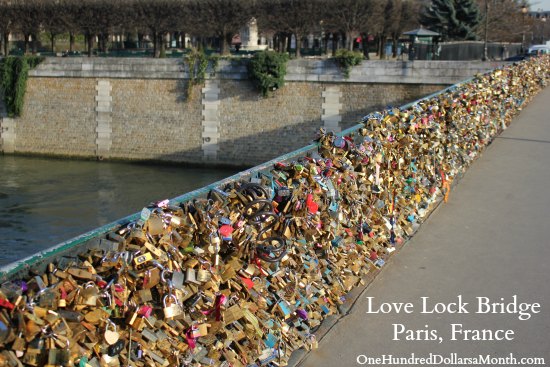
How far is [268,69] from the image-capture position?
69.4ft

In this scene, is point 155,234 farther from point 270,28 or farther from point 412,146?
point 270,28

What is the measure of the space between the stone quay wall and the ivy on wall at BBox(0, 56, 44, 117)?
24 cm

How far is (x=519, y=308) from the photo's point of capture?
4.57 meters

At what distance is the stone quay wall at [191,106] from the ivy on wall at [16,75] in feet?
0.78

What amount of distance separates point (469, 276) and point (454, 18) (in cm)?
3170

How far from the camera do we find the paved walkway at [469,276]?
405 centimetres

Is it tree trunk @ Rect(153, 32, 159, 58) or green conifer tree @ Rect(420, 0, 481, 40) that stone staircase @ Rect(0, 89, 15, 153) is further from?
green conifer tree @ Rect(420, 0, 481, 40)

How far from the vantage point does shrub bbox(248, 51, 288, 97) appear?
2108cm

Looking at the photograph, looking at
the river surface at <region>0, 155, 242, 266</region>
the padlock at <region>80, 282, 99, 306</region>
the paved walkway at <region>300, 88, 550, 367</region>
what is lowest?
the river surface at <region>0, 155, 242, 266</region>

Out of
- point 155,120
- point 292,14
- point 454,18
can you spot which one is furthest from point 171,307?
point 454,18

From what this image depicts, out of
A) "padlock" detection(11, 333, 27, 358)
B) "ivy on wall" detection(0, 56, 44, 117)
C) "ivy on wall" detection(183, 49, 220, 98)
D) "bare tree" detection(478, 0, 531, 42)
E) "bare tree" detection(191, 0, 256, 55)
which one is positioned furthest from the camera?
"bare tree" detection(478, 0, 531, 42)

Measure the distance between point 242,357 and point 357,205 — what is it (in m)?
1.83

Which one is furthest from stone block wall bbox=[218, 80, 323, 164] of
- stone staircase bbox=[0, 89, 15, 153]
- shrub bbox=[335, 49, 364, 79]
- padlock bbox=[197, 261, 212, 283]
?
padlock bbox=[197, 261, 212, 283]

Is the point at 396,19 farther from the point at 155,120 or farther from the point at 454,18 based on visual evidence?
the point at 155,120
